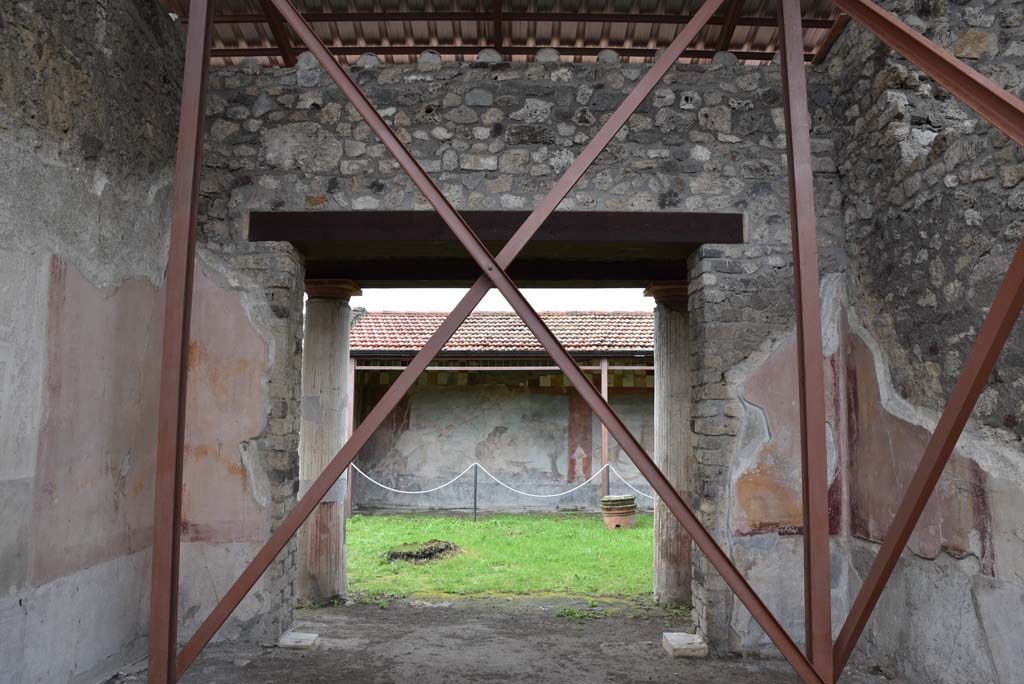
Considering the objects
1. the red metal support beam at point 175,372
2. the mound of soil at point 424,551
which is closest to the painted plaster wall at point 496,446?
the mound of soil at point 424,551

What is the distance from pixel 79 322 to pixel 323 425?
2.93 metres

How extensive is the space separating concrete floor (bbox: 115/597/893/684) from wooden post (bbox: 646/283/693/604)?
0.35 meters

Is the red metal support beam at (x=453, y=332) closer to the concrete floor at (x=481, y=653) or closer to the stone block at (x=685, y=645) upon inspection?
the concrete floor at (x=481, y=653)

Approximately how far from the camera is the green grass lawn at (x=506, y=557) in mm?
6957

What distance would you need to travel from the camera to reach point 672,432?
6.46 m

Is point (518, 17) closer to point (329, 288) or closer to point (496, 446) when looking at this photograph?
point (329, 288)

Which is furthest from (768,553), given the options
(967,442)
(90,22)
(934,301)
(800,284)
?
(90,22)

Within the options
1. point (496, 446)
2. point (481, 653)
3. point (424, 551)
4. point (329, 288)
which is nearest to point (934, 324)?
point (481, 653)

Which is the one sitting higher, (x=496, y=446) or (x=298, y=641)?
(x=496, y=446)

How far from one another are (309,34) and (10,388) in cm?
192

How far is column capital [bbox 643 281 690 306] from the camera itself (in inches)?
255

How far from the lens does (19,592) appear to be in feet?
10.6

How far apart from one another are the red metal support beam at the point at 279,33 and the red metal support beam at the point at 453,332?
87.5 inches

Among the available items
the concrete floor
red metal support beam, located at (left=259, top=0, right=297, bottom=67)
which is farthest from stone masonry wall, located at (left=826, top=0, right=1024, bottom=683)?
red metal support beam, located at (left=259, top=0, right=297, bottom=67)
